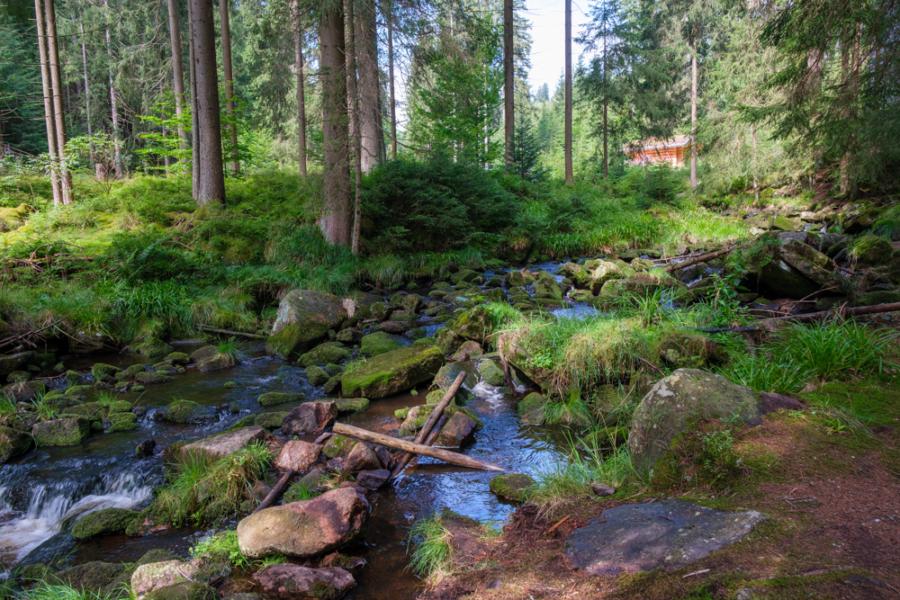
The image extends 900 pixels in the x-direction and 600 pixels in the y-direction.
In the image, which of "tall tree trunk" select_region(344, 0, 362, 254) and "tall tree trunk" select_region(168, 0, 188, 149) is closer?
"tall tree trunk" select_region(344, 0, 362, 254)

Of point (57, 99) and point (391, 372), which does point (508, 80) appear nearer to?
point (57, 99)

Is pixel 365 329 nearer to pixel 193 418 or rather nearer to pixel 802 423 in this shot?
pixel 193 418

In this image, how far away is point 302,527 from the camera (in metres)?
3.99

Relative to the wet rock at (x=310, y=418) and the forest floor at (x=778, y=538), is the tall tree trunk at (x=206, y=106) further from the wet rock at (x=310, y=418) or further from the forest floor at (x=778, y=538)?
the forest floor at (x=778, y=538)

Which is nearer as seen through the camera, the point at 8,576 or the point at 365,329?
the point at 8,576

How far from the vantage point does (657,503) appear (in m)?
3.35

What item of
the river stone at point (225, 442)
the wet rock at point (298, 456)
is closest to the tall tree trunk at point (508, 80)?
the river stone at point (225, 442)

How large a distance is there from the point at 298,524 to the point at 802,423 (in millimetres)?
3711

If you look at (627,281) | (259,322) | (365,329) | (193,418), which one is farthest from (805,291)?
(259,322)

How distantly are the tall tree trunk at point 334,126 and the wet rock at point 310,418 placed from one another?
7997 mm

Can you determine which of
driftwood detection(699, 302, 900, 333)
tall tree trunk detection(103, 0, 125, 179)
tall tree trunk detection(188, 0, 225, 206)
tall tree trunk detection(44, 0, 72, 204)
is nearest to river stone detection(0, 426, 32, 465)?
driftwood detection(699, 302, 900, 333)

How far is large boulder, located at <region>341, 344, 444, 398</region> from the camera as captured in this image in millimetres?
7305

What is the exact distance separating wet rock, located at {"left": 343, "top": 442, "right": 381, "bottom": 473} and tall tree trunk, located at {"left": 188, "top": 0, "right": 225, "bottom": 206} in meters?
11.9

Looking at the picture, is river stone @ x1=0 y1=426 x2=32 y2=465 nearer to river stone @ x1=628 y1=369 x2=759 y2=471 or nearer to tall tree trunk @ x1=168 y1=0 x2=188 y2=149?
→ river stone @ x1=628 y1=369 x2=759 y2=471
